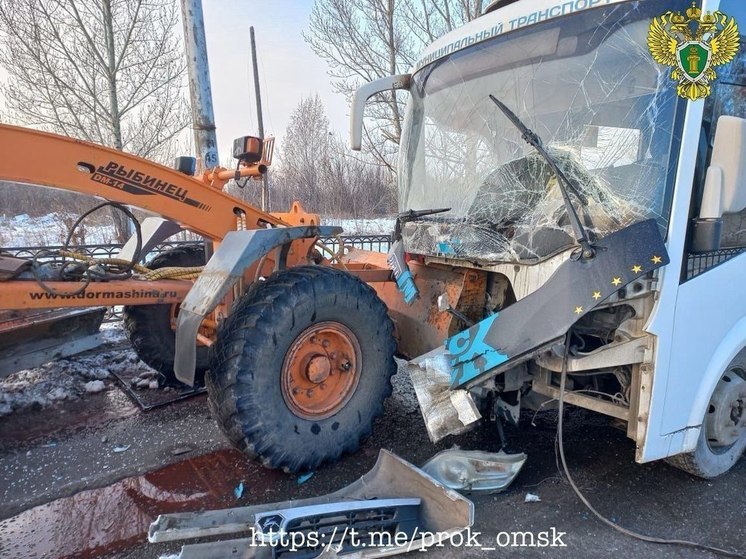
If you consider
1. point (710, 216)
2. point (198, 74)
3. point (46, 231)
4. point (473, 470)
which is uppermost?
point (198, 74)

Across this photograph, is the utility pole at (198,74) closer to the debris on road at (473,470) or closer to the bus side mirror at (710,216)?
the debris on road at (473,470)

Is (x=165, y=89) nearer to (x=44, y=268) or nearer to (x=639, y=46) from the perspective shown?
(x=44, y=268)

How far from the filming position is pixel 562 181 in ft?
8.78

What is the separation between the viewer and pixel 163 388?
4.84 meters

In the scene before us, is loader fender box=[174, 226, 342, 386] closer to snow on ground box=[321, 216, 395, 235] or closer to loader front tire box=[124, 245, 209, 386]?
loader front tire box=[124, 245, 209, 386]

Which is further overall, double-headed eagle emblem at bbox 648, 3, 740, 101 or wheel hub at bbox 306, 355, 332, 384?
wheel hub at bbox 306, 355, 332, 384

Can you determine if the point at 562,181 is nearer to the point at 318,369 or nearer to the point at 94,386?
the point at 318,369

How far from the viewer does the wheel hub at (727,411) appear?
302cm

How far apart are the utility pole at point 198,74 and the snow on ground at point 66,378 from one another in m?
2.75

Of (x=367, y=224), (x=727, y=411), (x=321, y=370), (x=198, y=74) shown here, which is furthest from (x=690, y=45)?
(x=367, y=224)

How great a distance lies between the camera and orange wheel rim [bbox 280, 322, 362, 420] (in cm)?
314

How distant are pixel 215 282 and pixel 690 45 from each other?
113 inches

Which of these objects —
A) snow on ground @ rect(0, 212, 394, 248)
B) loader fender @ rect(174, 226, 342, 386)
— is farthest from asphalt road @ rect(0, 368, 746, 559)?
snow on ground @ rect(0, 212, 394, 248)

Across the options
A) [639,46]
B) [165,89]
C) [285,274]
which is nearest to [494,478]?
[285,274]
